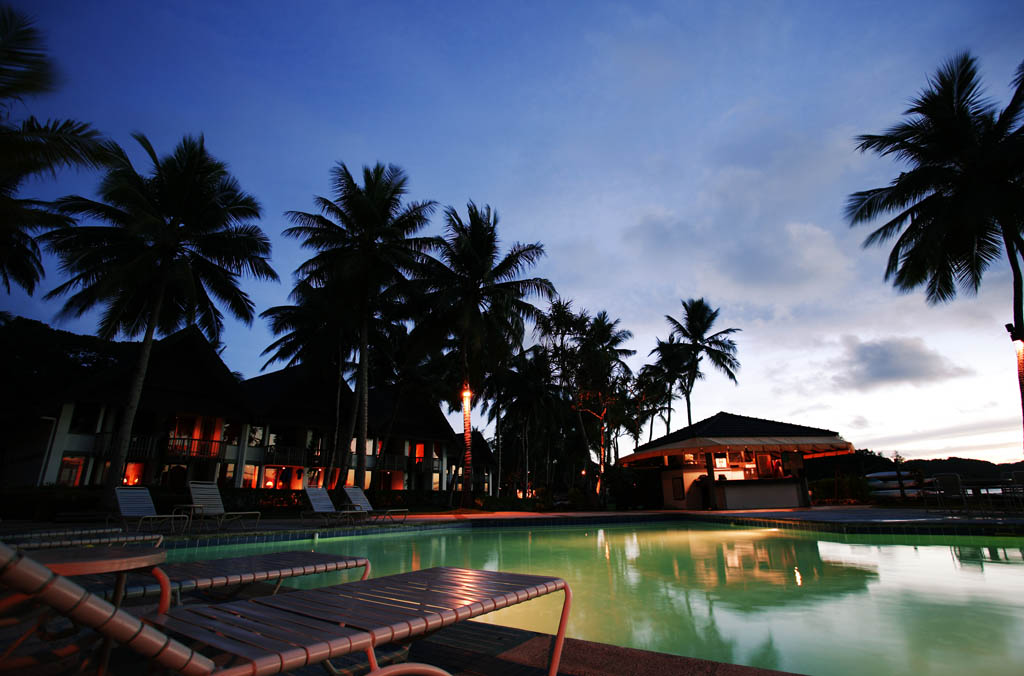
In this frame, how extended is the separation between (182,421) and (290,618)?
25344 mm

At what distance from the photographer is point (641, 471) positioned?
74.5 ft

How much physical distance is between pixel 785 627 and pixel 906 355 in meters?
27.8

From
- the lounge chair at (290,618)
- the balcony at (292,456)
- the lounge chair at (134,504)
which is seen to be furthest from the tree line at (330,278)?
the lounge chair at (290,618)

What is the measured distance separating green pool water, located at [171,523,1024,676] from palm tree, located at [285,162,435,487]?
10.6 m

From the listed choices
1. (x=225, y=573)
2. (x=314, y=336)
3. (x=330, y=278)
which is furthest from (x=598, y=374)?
(x=225, y=573)

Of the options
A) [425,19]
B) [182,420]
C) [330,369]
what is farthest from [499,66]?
[182,420]

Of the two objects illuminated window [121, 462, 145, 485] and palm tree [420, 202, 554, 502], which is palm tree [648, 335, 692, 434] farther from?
illuminated window [121, 462, 145, 485]

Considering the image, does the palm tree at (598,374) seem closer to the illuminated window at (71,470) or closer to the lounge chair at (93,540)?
the lounge chair at (93,540)

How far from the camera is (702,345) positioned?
29.5 meters

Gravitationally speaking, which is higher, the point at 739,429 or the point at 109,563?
the point at 739,429

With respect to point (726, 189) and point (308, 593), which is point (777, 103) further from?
point (308, 593)

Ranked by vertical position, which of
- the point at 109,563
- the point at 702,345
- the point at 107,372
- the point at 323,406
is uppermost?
the point at 702,345

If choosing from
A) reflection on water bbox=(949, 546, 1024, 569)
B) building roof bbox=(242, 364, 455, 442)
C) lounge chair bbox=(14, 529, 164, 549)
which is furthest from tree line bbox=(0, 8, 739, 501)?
reflection on water bbox=(949, 546, 1024, 569)

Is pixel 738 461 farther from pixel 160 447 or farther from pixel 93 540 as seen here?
pixel 160 447
